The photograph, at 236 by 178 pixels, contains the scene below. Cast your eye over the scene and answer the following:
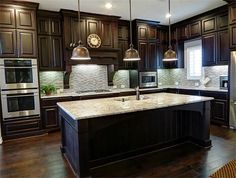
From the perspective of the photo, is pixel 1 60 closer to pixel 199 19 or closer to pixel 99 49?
pixel 99 49

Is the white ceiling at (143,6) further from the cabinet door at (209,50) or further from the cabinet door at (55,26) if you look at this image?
the cabinet door at (209,50)

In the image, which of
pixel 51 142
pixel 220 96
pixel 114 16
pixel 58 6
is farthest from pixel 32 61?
pixel 220 96

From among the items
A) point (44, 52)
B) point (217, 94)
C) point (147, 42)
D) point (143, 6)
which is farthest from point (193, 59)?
point (44, 52)

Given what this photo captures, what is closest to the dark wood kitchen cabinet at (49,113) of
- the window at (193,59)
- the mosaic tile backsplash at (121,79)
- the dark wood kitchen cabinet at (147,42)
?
the mosaic tile backsplash at (121,79)

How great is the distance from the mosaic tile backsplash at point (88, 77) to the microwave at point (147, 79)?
3.73 feet

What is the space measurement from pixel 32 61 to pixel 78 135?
270cm

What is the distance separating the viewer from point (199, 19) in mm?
5359

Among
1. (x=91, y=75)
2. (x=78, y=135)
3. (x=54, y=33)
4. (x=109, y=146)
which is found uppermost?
(x=54, y=33)

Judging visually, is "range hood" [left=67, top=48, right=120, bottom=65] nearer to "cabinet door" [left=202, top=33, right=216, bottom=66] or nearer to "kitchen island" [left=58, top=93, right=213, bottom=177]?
"kitchen island" [left=58, top=93, right=213, bottom=177]

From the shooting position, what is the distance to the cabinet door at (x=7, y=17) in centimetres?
395

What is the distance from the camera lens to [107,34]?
527cm

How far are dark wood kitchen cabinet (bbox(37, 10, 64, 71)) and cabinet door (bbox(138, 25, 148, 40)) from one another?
7.95ft

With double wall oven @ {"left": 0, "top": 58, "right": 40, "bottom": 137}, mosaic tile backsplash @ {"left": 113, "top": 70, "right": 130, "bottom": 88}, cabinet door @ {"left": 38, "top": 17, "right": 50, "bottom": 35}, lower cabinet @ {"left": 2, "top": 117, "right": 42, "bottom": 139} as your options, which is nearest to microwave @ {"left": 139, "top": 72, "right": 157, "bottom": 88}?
mosaic tile backsplash @ {"left": 113, "top": 70, "right": 130, "bottom": 88}

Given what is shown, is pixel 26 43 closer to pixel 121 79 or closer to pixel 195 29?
pixel 121 79
